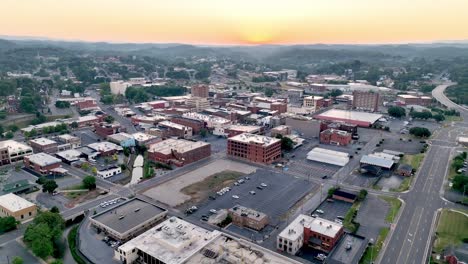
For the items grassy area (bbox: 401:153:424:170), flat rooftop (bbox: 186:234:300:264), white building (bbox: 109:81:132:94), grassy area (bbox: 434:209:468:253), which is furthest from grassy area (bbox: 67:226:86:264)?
white building (bbox: 109:81:132:94)

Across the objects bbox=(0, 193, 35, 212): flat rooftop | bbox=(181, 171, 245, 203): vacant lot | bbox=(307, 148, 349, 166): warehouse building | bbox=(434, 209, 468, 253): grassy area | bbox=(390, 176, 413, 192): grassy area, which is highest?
bbox=(0, 193, 35, 212): flat rooftop

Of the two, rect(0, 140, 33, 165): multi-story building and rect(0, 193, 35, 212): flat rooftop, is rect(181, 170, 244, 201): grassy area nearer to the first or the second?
rect(0, 193, 35, 212): flat rooftop

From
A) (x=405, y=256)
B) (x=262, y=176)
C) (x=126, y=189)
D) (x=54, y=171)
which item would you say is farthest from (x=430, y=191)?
(x=54, y=171)

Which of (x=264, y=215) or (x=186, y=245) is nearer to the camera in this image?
(x=186, y=245)

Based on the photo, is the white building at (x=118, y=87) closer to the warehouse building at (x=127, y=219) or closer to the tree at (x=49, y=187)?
the tree at (x=49, y=187)

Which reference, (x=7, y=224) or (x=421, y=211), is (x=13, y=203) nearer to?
(x=7, y=224)

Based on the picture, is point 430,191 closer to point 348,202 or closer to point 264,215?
point 348,202

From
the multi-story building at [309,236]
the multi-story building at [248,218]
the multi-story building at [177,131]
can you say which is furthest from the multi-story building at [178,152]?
the multi-story building at [309,236]
